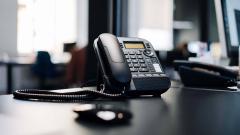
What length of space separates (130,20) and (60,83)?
1178mm

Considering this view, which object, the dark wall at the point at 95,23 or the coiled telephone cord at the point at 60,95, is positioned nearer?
the coiled telephone cord at the point at 60,95

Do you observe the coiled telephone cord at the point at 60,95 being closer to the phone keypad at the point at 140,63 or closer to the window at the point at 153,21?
the phone keypad at the point at 140,63

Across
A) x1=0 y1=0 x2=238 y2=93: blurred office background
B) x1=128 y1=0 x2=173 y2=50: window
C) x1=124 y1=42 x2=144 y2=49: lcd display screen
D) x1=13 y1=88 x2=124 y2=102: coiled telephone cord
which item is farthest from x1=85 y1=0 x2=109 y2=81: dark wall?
x1=13 y1=88 x2=124 y2=102: coiled telephone cord

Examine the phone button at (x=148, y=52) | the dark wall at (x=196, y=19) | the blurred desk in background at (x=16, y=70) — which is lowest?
the blurred desk in background at (x=16, y=70)

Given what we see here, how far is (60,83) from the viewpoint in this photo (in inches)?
160

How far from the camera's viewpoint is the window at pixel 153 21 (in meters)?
3.47

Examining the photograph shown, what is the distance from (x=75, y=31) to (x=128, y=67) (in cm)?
357

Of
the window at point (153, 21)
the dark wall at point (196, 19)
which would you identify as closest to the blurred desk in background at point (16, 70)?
the window at point (153, 21)

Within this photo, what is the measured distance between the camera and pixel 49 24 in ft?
14.1

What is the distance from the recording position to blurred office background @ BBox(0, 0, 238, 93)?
10.2 ft

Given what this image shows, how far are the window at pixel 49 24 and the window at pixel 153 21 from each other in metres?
0.80

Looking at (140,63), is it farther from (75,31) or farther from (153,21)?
(75,31)

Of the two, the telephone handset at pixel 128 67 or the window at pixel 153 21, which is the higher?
the window at pixel 153 21

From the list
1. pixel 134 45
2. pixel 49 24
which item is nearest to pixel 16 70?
pixel 49 24
